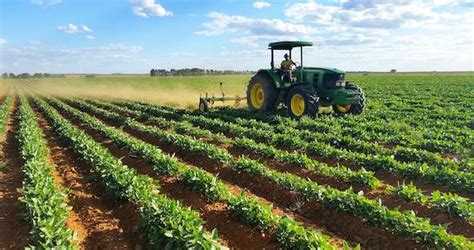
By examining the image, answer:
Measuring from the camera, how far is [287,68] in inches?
652

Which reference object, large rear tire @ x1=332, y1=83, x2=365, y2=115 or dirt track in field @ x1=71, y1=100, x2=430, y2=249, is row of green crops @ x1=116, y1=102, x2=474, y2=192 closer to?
dirt track in field @ x1=71, y1=100, x2=430, y2=249

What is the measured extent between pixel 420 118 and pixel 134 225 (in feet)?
41.9

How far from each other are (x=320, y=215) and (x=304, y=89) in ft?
28.7

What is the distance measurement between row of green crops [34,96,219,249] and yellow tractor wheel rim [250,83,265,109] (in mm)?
9097

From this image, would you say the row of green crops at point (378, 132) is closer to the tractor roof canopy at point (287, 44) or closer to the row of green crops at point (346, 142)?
the row of green crops at point (346, 142)

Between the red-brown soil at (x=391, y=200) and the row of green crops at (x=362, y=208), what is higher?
the row of green crops at (x=362, y=208)

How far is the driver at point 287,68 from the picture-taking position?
16.5 meters

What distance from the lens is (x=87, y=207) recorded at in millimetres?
7371

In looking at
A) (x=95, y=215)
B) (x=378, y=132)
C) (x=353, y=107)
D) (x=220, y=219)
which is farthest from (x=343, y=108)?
(x=95, y=215)

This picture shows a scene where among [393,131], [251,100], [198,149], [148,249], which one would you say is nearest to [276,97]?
[251,100]

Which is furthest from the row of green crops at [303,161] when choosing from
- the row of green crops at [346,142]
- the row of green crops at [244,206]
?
the row of green crops at [244,206]

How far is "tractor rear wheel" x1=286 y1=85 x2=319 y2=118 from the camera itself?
49.0 feet

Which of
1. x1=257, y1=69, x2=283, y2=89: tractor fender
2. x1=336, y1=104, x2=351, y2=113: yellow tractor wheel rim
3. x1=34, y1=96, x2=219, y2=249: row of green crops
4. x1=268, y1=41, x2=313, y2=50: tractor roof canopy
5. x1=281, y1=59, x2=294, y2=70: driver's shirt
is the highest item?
x1=268, y1=41, x2=313, y2=50: tractor roof canopy

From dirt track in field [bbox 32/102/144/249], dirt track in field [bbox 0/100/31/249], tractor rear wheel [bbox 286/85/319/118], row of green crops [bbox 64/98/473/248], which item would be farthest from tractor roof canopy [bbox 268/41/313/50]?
dirt track in field [bbox 0/100/31/249]
